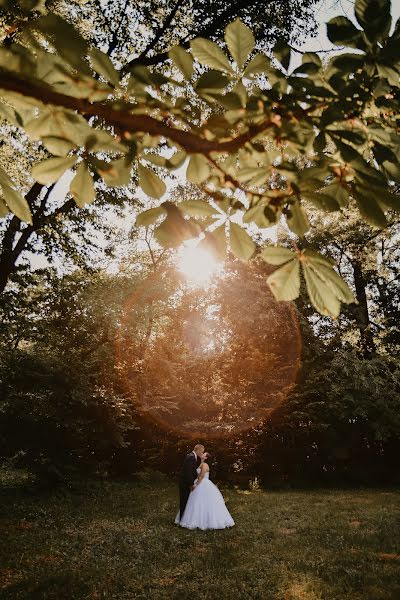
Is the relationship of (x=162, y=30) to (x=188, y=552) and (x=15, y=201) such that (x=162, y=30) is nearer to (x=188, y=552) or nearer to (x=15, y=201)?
(x=15, y=201)

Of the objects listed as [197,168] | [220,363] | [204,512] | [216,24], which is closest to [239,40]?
[197,168]

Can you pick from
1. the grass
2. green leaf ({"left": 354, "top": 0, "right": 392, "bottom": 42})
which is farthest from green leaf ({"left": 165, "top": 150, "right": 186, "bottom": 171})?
the grass

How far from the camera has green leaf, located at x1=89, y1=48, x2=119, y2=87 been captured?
Result: 992 millimetres

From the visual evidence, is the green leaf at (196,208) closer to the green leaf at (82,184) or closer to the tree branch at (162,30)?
the green leaf at (82,184)

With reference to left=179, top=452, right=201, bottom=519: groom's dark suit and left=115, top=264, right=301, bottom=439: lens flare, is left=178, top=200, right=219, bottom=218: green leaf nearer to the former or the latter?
left=179, top=452, right=201, bottom=519: groom's dark suit

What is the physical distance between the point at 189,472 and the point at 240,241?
911 centimetres

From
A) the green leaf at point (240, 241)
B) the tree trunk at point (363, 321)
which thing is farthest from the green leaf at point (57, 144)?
the tree trunk at point (363, 321)

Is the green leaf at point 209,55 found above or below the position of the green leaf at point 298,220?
above

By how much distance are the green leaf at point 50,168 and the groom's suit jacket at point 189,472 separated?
9.11 metres

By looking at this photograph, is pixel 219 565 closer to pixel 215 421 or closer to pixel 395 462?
pixel 215 421

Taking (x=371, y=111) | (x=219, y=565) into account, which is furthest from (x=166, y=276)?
(x=371, y=111)

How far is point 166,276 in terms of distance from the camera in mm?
24625

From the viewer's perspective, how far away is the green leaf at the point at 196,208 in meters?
1.14

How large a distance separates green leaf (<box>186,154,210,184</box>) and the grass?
5.52 metres
